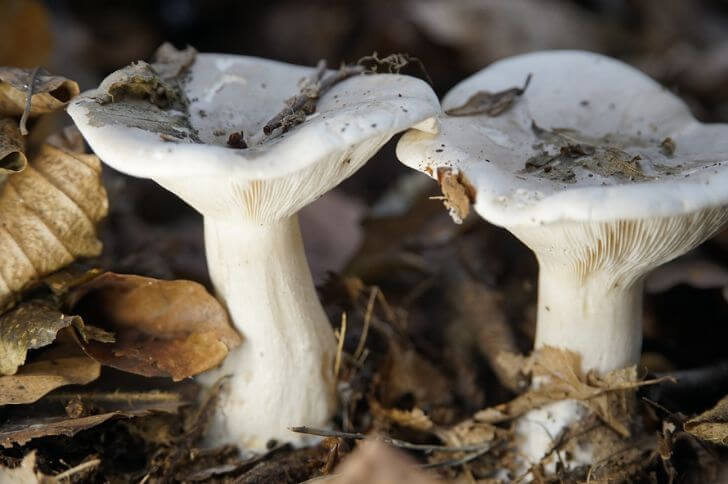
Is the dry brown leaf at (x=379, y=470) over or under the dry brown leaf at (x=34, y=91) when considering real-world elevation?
under

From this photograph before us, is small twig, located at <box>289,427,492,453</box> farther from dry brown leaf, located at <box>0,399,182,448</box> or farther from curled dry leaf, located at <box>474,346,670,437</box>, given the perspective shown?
dry brown leaf, located at <box>0,399,182,448</box>

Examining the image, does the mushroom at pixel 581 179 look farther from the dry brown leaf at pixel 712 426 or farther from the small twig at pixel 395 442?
the dry brown leaf at pixel 712 426

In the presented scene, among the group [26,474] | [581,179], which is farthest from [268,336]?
[581,179]

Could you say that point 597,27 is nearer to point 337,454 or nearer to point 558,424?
point 558,424

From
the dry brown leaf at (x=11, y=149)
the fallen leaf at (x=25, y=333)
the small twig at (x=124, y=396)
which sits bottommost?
the small twig at (x=124, y=396)

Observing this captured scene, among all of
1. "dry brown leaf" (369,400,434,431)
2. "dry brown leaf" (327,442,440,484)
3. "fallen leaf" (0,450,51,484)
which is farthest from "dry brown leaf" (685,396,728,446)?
"fallen leaf" (0,450,51,484)

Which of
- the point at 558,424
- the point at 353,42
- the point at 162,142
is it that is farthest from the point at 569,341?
the point at 353,42

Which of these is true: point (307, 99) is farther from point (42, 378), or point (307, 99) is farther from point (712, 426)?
point (712, 426)

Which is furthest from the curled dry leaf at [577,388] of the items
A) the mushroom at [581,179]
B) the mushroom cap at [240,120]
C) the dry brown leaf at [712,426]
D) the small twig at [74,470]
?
the small twig at [74,470]
